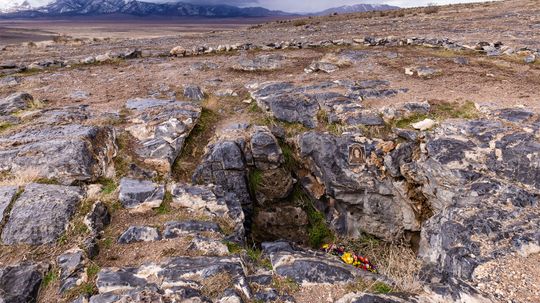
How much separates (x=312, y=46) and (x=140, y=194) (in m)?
12.2

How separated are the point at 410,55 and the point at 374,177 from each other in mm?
7273

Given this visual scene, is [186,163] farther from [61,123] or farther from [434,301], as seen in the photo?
[434,301]

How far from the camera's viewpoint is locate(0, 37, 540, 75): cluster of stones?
1299 cm

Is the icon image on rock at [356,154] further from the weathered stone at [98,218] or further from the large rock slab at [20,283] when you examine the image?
the large rock slab at [20,283]

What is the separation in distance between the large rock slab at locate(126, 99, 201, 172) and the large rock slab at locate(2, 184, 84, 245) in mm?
2191

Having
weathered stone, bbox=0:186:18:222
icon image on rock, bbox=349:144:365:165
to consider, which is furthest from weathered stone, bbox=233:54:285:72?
weathered stone, bbox=0:186:18:222

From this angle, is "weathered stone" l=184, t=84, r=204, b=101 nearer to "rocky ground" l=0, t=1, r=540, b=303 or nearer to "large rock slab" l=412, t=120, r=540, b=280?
"rocky ground" l=0, t=1, r=540, b=303

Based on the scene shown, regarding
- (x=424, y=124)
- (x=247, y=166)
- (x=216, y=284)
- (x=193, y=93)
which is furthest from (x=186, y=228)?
(x=424, y=124)

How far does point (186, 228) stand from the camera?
6.67 meters

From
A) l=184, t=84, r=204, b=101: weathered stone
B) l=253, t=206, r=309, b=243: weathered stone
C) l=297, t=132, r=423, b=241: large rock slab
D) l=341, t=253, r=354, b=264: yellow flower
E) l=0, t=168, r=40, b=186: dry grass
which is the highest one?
l=184, t=84, r=204, b=101: weathered stone

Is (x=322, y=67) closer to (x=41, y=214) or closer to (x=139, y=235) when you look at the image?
(x=139, y=235)

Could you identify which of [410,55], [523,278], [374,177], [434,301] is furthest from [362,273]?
[410,55]

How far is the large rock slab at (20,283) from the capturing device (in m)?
4.93

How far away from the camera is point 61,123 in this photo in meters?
9.16
